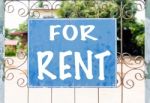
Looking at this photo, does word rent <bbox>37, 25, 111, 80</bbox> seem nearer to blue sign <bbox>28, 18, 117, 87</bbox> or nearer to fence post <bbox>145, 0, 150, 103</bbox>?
blue sign <bbox>28, 18, 117, 87</bbox>

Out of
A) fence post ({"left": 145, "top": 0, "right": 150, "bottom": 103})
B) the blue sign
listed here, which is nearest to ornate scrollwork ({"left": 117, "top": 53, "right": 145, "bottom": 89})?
fence post ({"left": 145, "top": 0, "right": 150, "bottom": 103})

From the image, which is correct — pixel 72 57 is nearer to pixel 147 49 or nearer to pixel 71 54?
pixel 71 54

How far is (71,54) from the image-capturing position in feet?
11.3

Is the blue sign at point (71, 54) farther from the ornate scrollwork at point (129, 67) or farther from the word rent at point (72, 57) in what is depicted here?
the ornate scrollwork at point (129, 67)

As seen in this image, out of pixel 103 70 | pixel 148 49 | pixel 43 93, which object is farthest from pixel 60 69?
pixel 43 93

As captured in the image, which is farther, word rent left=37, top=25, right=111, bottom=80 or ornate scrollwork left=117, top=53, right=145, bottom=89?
ornate scrollwork left=117, top=53, right=145, bottom=89

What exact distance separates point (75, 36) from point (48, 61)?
264 millimetres

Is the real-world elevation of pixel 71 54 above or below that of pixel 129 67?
above

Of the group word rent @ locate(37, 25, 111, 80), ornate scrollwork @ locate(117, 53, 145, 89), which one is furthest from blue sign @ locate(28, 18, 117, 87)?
ornate scrollwork @ locate(117, 53, 145, 89)

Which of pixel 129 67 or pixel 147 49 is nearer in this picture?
pixel 147 49

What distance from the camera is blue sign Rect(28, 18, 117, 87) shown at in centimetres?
343

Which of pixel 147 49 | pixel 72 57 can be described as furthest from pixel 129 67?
pixel 72 57

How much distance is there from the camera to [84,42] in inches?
135

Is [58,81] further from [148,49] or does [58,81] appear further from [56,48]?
[148,49]
